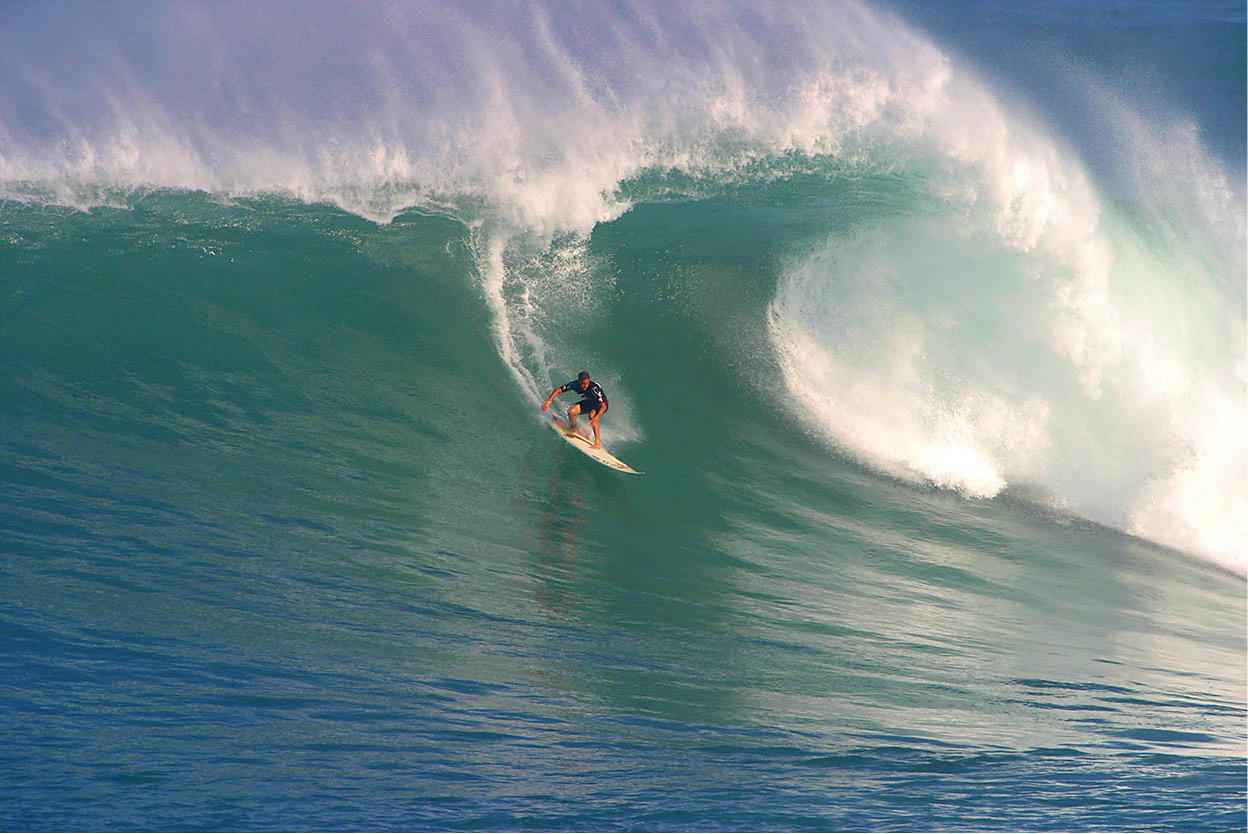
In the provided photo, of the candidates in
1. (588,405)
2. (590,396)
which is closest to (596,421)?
(588,405)

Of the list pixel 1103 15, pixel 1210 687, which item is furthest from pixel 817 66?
pixel 1103 15

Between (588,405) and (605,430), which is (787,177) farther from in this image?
(588,405)

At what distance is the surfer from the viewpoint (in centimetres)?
1054

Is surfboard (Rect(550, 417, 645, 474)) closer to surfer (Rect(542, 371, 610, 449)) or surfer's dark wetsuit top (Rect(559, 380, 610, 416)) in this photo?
surfer (Rect(542, 371, 610, 449))

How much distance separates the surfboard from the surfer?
0.20 ft

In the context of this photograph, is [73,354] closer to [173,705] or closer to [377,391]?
[377,391]

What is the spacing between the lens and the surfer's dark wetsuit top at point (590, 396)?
1056 cm

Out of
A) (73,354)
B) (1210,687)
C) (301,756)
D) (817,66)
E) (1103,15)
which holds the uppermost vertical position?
(1103,15)

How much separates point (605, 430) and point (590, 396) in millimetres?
882

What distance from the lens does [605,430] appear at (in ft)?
37.6

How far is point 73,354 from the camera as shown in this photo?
10.3 metres

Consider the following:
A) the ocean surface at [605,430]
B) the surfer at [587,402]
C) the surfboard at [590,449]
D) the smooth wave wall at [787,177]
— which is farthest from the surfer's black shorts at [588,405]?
the smooth wave wall at [787,177]

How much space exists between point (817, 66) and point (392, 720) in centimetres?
1248

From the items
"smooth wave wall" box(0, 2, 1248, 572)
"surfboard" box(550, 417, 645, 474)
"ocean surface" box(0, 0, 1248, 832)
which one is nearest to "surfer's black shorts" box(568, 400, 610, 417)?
"surfboard" box(550, 417, 645, 474)
